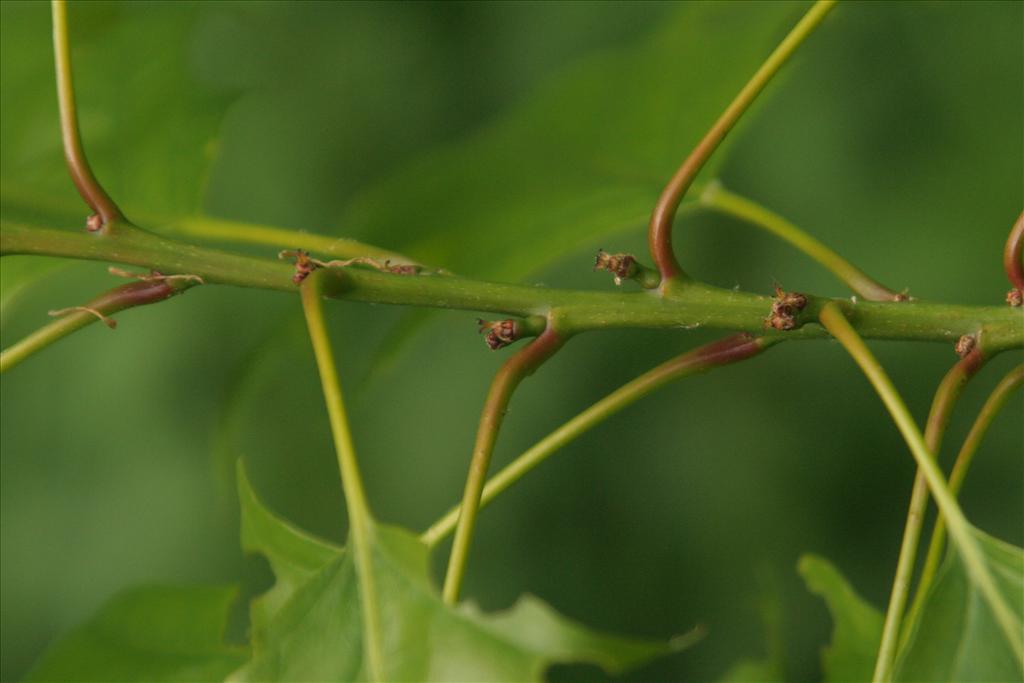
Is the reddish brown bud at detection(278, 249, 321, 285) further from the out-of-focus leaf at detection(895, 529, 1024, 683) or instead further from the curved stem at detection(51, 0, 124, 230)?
the out-of-focus leaf at detection(895, 529, 1024, 683)

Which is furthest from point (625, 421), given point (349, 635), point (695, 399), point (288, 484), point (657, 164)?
point (349, 635)

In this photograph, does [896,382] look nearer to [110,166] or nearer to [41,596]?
[110,166]

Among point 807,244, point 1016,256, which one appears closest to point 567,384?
point 807,244

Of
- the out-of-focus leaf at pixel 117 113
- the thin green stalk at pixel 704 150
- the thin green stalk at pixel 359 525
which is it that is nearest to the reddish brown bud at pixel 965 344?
the thin green stalk at pixel 704 150

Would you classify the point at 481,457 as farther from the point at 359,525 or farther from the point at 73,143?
the point at 73,143

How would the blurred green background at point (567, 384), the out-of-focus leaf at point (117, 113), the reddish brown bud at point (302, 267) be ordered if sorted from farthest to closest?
the blurred green background at point (567, 384) < the out-of-focus leaf at point (117, 113) < the reddish brown bud at point (302, 267)

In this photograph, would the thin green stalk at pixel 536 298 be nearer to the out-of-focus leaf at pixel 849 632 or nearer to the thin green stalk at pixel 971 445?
the thin green stalk at pixel 971 445

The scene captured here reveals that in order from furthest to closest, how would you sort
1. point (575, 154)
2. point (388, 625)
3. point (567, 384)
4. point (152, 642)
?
1. point (567, 384)
2. point (575, 154)
3. point (152, 642)
4. point (388, 625)
